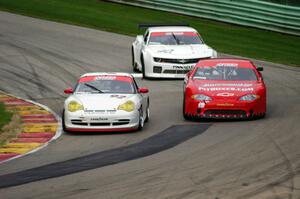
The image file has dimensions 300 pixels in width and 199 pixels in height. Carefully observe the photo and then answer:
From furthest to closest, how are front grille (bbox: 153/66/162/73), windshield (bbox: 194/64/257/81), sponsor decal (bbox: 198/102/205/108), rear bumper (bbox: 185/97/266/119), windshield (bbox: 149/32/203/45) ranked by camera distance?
1. windshield (bbox: 149/32/203/45)
2. front grille (bbox: 153/66/162/73)
3. windshield (bbox: 194/64/257/81)
4. sponsor decal (bbox: 198/102/205/108)
5. rear bumper (bbox: 185/97/266/119)

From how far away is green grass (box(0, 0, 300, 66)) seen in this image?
32.2 m

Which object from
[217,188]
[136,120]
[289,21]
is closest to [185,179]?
[217,188]

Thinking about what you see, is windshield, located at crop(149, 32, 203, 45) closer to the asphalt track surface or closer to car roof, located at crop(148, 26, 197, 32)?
car roof, located at crop(148, 26, 197, 32)

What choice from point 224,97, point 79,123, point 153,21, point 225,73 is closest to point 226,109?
point 224,97

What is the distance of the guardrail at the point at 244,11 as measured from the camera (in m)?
35.5

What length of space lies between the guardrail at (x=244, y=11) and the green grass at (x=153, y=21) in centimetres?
32

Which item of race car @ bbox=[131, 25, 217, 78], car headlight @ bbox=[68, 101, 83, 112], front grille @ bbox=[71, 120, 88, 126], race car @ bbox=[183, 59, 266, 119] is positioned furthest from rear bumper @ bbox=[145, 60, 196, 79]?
front grille @ bbox=[71, 120, 88, 126]

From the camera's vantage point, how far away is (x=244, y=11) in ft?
122

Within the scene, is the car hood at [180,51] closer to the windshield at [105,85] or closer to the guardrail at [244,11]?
the windshield at [105,85]

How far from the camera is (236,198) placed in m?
11.5

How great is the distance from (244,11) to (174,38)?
10.8 m

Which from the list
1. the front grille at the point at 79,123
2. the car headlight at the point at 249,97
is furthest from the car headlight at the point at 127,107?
the car headlight at the point at 249,97

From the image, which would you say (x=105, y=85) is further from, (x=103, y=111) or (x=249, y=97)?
(x=249, y=97)

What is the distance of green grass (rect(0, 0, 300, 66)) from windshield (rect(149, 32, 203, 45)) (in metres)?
4.20
